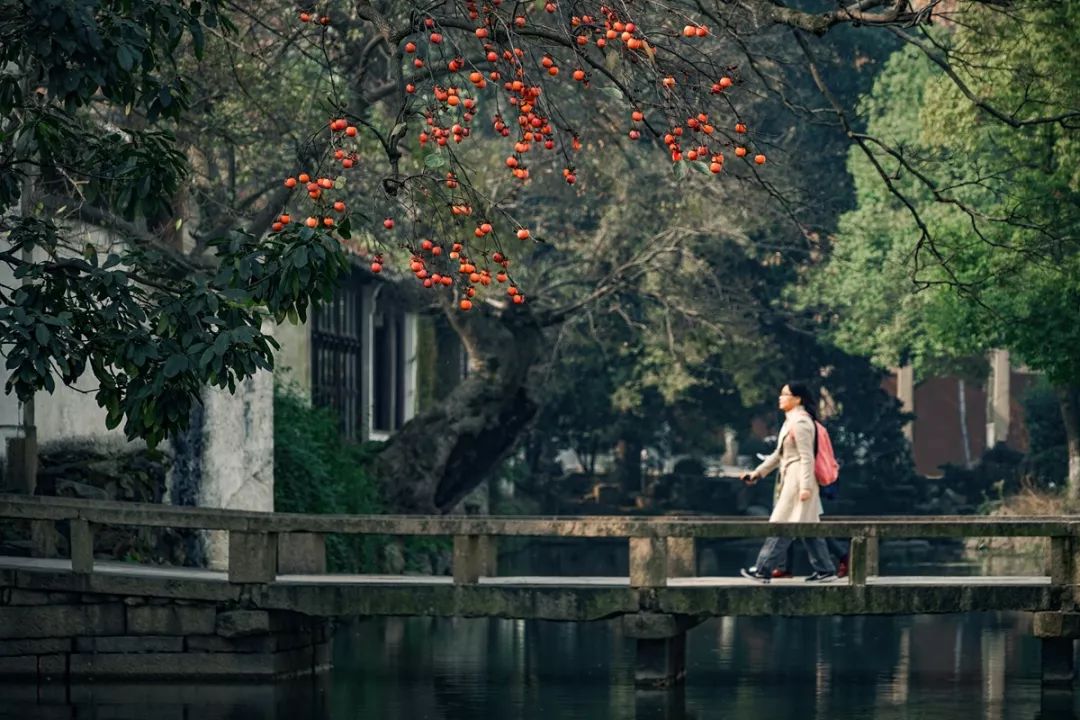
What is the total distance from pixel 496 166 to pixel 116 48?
19097 mm

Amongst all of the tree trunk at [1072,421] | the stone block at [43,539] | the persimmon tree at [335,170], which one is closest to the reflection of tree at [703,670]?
the stone block at [43,539]

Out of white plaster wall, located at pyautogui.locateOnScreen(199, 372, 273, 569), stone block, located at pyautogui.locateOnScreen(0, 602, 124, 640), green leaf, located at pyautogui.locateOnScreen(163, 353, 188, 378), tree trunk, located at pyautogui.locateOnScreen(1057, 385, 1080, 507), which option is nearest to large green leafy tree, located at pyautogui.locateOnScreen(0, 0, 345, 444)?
green leaf, located at pyautogui.locateOnScreen(163, 353, 188, 378)

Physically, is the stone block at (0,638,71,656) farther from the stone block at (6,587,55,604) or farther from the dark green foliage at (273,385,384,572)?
the dark green foliage at (273,385,384,572)

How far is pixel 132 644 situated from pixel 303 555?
90.3 inches

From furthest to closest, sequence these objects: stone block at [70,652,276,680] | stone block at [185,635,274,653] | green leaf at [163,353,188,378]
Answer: stone block at [185,635,274,653]
stone block at [70,652,276,680]
green leaf at [163,353,188,378]

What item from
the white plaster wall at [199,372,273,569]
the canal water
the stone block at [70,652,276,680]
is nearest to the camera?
the canal water

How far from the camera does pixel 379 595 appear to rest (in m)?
18.1

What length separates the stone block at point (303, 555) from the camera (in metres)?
19.8

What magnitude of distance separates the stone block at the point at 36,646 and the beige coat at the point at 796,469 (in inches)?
240

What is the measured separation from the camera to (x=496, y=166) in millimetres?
32250

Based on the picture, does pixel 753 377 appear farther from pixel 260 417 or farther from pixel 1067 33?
pixel 260 417

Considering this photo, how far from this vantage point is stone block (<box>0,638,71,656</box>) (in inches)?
701

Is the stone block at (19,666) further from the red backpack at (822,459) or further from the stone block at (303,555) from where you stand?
the red backpack at (822,459)

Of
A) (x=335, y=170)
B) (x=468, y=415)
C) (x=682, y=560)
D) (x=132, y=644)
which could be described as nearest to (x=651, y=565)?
(x=682, y=560)
